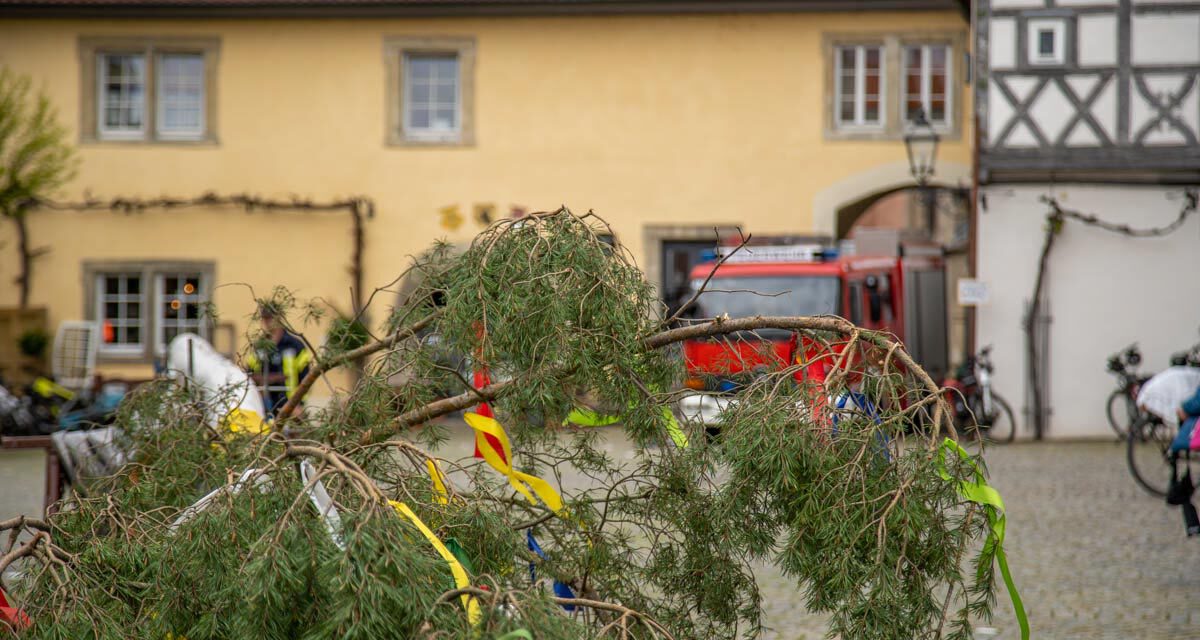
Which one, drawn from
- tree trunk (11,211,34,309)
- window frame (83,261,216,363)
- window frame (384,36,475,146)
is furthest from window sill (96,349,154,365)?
window frame (384,36,475,146)

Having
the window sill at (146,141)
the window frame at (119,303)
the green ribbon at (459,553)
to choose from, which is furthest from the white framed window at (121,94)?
the green ribbon at (459,553)

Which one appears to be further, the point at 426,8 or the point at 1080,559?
the point at 426,8

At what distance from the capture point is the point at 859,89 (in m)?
17.9

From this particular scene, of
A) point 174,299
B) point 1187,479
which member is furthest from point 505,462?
point 174,299

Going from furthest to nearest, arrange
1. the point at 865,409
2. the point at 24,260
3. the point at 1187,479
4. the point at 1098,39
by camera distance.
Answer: the point at 24,260
the point at 1098,39
the point at 1187,479
the point at 865,409

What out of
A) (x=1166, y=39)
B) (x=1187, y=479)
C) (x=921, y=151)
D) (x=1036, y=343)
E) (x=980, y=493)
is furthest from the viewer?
(x=921, y=151)

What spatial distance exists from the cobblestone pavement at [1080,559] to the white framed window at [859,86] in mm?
6554

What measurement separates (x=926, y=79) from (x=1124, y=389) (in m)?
5.01

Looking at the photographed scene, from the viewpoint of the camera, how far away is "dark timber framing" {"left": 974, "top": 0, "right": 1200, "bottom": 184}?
50.5ft

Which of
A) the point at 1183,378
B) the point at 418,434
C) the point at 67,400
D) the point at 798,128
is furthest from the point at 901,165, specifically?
the point at 418,434

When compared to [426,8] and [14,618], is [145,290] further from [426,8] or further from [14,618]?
[14,618]

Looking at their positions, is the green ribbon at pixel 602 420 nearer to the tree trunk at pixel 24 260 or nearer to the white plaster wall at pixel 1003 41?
the white plaster wall at pixel 1003 41

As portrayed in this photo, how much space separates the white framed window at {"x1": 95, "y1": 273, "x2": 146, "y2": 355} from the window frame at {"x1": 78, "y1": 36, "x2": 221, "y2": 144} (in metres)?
1.86

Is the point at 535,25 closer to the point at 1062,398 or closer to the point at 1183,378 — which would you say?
the point at 1062,398
